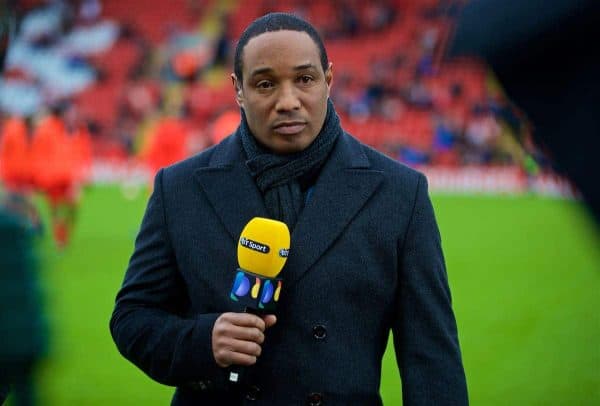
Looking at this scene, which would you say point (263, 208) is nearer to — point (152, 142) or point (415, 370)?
point (415, 370)

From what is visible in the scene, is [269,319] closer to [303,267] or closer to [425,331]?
[303,267]

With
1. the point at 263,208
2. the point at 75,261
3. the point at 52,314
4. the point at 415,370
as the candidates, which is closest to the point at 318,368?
the point at 415,370

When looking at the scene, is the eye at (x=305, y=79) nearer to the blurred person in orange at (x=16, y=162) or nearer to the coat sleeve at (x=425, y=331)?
the coat sleeve at (x=425, y=331)

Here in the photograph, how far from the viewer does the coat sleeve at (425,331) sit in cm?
244

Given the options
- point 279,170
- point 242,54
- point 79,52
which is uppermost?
point 79,52

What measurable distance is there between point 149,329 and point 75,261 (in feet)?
34.0

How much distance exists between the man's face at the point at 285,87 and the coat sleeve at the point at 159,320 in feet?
1.21

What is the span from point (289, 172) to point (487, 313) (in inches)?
303

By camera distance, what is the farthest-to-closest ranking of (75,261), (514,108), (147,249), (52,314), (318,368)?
(75,261), (147,249), (318,368), (52,314), (514,108)

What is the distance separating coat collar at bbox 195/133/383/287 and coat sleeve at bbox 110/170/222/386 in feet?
0.54

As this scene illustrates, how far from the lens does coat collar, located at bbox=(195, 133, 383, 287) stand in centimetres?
250

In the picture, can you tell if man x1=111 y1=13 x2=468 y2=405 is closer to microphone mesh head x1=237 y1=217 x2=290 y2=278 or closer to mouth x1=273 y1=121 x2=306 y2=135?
mouth x1=273 y1=121 x2=306 y2=135

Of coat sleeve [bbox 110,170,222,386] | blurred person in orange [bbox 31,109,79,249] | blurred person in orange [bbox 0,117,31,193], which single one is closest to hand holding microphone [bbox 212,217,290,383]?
coat sleeve [bbox 110,170,222,386]

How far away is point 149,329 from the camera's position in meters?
2.56
